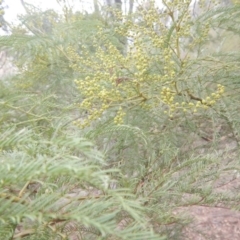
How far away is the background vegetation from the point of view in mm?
637

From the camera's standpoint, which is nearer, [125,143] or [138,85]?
[138,85]

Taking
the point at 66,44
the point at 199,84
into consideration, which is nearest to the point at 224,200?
the point at 199,84

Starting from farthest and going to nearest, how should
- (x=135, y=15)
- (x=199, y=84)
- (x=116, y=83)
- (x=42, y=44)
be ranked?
1. (x=135, y=15)
2. (x=42, y=44)
3. (x=199, y=84)
4. (x=116, y=83)

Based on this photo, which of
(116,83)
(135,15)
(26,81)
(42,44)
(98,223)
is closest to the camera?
(98,223)

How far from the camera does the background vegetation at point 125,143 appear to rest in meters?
0.64

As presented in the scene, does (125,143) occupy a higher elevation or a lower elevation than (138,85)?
lower

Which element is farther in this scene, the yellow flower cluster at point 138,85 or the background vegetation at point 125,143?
the yellow flower cluster at point 138,85

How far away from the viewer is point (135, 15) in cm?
204

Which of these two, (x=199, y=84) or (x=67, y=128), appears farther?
(x=199, y=84)

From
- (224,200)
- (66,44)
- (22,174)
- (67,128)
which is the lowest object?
(224,200)

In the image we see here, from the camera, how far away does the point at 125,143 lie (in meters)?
1.61

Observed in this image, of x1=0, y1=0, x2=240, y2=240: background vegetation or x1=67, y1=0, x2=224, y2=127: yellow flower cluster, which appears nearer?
x1=0, y1=0, x2=240, y2=240: background vegetation

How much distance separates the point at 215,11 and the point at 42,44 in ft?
2.64

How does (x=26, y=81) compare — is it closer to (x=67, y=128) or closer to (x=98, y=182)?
(x=67, y=128)
